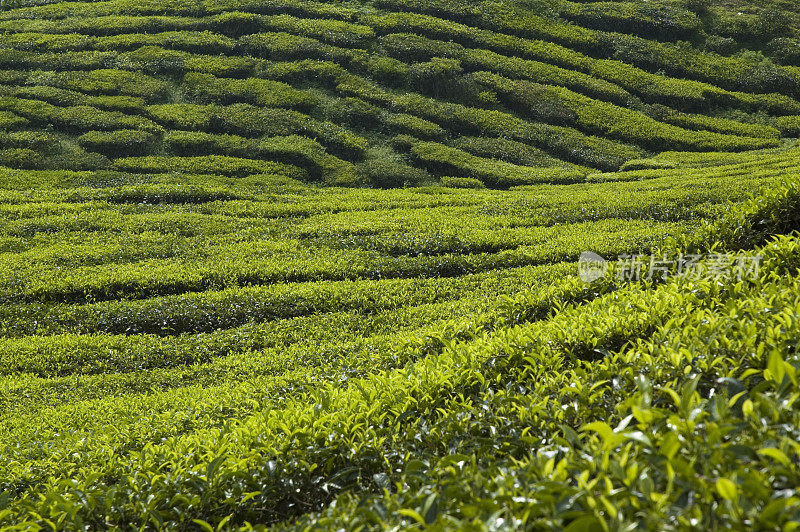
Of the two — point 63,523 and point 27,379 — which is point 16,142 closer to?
point 27,379

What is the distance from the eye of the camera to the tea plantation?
3.13 meters

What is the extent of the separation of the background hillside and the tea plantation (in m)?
0.17

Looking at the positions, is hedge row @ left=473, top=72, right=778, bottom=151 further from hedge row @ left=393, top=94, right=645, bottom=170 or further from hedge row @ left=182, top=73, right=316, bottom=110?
hedge row @ left=182, top=73, right=316, bottom=110

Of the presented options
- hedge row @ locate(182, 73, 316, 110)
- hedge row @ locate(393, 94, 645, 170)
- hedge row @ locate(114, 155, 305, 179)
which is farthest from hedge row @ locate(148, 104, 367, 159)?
hedge row @ locate(393, 94, 645, 170)

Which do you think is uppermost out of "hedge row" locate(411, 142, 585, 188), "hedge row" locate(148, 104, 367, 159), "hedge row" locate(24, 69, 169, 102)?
"hedge row" locate(24, 69, 169, 102)

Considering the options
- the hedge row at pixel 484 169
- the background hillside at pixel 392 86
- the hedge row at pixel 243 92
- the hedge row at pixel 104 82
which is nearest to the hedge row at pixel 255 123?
the background hillside at pixel 392 86

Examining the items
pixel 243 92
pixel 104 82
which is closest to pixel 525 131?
pixel 243 92

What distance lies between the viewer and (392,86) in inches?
1235

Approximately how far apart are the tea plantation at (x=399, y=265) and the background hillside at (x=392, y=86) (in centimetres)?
17

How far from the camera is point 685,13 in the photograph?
3775 cm

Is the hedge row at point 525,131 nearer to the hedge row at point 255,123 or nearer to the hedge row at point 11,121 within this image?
the hedge row at point 255,123

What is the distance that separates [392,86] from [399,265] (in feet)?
65.5

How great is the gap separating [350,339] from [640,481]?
8.25 meters

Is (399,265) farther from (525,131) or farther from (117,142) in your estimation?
(525,131)
